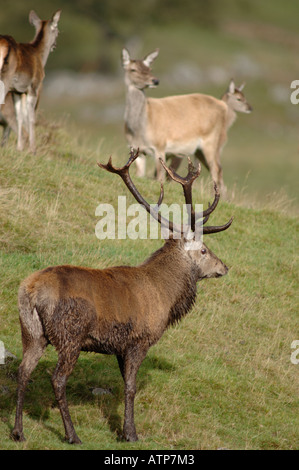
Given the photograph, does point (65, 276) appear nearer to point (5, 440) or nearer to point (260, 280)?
point (5, 440)

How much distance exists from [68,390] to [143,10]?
236 ft

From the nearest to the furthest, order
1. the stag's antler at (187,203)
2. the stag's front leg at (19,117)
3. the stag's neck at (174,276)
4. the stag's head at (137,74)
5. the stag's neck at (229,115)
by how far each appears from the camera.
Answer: the stag's neck at (174,276)
the stag's antler at (187,203)
the stag's front leg at (19,117)
the stag's head at (137,74)
the stag's neck at (229,115)

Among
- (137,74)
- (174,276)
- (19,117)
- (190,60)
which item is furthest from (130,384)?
(190,60)

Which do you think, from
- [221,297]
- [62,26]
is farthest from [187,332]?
[62,26]

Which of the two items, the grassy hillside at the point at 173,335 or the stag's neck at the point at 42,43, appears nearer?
the grassy hillside at the point at 173,335

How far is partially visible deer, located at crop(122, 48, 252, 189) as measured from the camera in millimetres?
14328

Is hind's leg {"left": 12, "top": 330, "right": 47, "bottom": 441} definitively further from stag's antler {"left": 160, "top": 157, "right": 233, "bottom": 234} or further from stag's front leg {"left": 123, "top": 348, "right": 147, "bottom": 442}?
stag's antler {"left": 160, "top": 157, "right": 233, "bottom": 234}

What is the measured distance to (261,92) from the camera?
1973 inches

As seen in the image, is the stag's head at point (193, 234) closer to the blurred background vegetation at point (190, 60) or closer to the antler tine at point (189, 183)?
the antler tine at point (189, 183)

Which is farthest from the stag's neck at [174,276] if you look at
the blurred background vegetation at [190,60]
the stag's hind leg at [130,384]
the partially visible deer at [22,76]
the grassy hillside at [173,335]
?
the blurred background vegetation at [190,60]

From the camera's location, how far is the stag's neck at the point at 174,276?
7016mm

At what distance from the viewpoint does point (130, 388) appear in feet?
21.8

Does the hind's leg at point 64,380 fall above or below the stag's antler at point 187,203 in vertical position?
below

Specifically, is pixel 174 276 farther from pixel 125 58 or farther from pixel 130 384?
pixel 125 58
